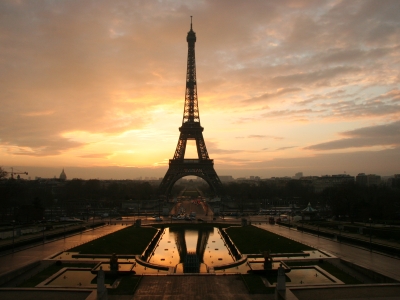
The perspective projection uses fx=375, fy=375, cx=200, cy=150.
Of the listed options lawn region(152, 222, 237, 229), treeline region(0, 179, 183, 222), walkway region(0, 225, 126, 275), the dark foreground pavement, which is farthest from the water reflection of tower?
treeline region(0, 179, 183, 222)

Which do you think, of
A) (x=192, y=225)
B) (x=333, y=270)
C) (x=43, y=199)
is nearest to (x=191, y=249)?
(x=333, y=270)

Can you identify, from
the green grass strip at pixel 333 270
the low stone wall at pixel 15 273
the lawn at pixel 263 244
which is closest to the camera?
the low stone wall at pixel 15 273

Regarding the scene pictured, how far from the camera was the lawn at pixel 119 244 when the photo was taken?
93.8 ft

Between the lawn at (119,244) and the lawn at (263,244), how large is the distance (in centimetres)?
823

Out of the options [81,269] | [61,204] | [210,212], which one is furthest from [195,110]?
[81,269]

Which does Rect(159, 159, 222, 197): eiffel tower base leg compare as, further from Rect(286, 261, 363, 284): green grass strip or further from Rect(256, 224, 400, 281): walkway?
Rect(286, 261, 363, 284): green grass strip

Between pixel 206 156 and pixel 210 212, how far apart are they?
19906 millimetres

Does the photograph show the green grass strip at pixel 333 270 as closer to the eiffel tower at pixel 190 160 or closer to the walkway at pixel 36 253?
the walkway at pixel 36 253

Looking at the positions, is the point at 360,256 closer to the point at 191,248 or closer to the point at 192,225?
the point at 191,248

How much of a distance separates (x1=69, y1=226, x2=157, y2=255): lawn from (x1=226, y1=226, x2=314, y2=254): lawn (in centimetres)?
823

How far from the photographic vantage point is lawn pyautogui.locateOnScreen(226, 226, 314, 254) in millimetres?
28756

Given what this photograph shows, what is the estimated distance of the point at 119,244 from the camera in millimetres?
31234

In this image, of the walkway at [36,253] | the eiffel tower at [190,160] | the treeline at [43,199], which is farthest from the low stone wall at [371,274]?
the eiffel tower at [190,160]

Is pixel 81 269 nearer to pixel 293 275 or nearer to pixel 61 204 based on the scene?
pixel 293 275
